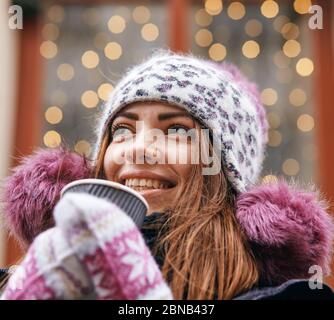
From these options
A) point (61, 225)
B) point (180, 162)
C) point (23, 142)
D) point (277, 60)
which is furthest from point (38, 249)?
point (277, 60)

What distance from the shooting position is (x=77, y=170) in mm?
1174

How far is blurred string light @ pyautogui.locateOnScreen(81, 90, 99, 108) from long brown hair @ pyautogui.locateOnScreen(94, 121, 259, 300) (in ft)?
4.76

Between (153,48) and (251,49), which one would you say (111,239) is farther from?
(251,49)

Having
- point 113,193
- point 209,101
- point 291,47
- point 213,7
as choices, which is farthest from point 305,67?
point 113,193

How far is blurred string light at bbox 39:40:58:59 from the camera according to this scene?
102 inches

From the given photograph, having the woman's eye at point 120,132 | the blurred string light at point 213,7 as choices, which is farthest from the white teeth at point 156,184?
the blurred string light at point 213,7

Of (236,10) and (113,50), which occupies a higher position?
(236,10)

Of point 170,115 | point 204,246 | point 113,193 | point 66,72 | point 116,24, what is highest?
point 116,24

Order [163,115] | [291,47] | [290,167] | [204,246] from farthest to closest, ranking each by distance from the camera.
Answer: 1. [291,47]
2. [290,167]
3. [163,115]
4. [204,246]

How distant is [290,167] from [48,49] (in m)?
1.14

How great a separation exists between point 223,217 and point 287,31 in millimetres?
1648

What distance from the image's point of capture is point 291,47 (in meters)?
2.51

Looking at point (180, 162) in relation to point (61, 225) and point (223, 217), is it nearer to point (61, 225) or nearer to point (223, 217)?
point (223, 217)

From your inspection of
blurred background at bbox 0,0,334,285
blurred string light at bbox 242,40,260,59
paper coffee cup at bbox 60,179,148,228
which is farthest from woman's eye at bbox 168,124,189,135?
blurred string light at bbox 242,40,260,59
